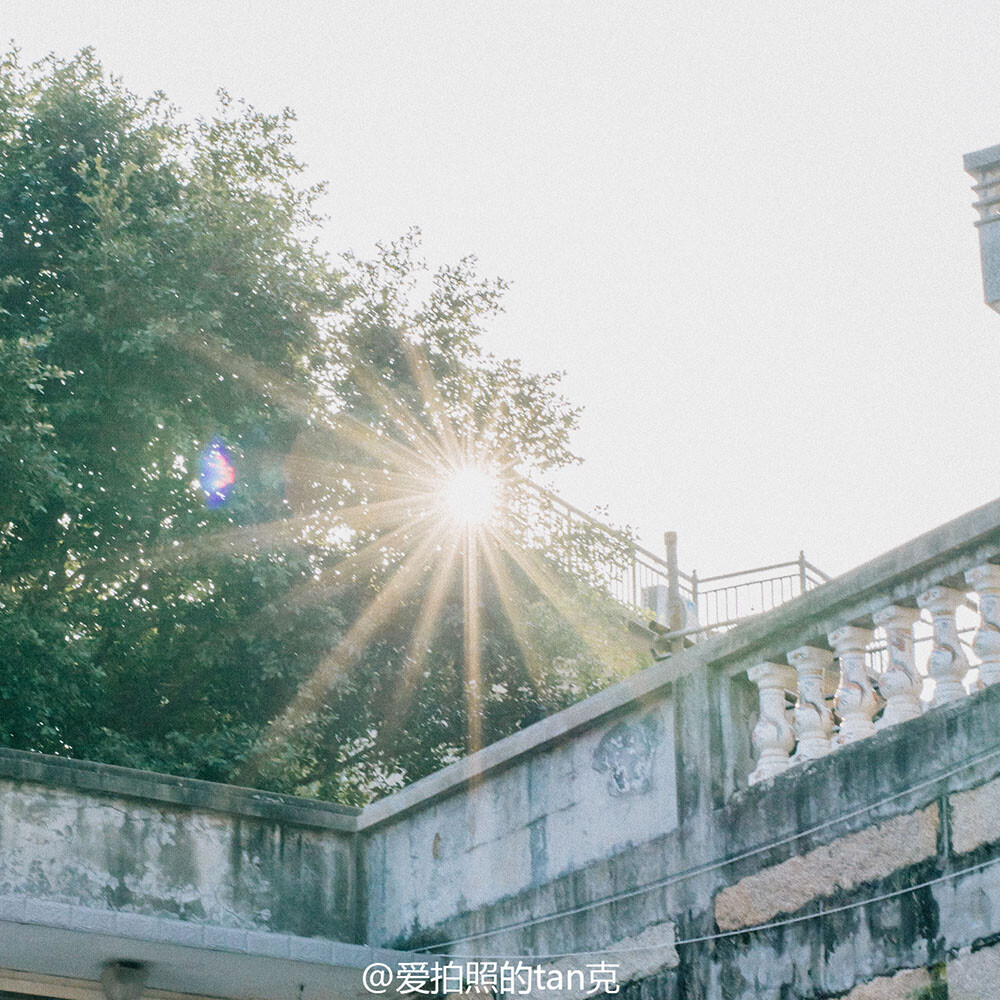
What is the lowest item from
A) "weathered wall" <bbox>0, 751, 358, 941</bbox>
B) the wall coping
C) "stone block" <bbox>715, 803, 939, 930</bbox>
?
"stone block" <bbox>715, 803, 939, 930</bbox>

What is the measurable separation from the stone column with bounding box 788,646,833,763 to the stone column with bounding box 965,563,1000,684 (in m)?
0.89

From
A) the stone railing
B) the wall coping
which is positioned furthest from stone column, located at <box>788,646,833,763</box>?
the wall coping

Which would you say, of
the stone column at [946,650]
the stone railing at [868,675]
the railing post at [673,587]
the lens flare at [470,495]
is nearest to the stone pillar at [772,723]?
the stone railing at [868,675]

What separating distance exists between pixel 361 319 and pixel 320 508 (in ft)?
8.22

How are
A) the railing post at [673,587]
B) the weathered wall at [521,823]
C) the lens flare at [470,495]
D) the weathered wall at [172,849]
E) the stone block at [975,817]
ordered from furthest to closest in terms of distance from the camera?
the railing post at [673,587] → the lens flare at [470,495] → the weathered wall at [172,849] → the weathered wall at [521,823] → the stone block at [975,817]

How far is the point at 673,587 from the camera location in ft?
67.8

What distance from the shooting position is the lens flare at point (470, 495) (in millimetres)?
15953

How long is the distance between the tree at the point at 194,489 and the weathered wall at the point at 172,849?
196 inches

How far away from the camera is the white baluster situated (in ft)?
18.6

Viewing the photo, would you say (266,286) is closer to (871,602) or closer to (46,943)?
(46,943)

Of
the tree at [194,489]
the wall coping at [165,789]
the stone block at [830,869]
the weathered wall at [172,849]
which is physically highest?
the tree at [194,489]

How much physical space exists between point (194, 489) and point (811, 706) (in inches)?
381

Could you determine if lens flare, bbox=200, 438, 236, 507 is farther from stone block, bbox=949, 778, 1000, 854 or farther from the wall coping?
stone block, bbox=949, 778, 1000, 854

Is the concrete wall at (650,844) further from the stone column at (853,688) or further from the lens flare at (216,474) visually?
the lens flare at (216,474)
